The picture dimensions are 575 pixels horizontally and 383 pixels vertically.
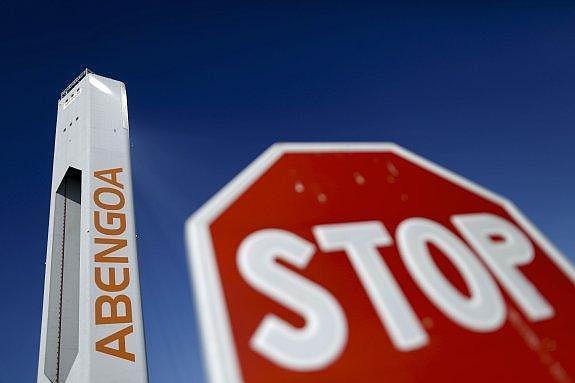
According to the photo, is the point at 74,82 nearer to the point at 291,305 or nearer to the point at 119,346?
the point at 119,346

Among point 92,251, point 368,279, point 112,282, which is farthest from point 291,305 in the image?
point 92,251

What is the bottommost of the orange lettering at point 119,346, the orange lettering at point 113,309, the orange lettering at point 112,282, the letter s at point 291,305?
the letter s at point 291,305

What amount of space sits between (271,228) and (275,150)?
0.34 meters

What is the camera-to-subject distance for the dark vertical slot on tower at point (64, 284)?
11.8 meters

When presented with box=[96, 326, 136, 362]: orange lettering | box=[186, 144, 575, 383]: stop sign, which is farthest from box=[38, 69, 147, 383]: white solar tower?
box=[186, 144, 575, 383]: stop sign

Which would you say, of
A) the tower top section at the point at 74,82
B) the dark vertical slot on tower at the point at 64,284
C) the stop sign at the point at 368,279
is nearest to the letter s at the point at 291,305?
the stop sign at the point at 368,279

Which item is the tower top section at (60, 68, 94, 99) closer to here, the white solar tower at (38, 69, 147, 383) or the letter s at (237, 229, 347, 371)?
the white solar tower at (38, 69, 147, 383)

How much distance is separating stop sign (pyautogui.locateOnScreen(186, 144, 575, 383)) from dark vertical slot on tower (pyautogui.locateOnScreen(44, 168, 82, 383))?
12754 mm

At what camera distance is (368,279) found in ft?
3.79

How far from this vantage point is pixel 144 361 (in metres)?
10.3

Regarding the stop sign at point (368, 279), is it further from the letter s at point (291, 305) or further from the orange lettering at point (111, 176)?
the orange lettering at point (111, 176)

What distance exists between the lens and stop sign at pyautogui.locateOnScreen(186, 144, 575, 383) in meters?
0.96

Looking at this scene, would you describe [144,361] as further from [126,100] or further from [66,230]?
[126,100]

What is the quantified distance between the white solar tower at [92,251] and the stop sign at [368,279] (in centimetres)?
1032
